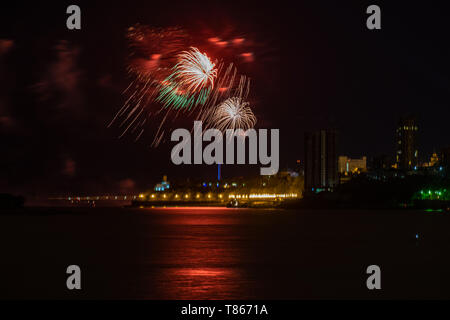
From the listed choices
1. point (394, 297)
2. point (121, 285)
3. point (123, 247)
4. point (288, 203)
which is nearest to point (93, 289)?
point (121, 285)

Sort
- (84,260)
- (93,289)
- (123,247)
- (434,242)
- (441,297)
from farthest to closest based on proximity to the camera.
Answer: (434,242) → (123,247) → (84,260) → (93,289) → (441,297)

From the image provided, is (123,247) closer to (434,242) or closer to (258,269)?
(258,269)

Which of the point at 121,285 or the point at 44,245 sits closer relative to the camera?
the point at 121,285

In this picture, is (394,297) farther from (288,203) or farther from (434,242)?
(288,203)

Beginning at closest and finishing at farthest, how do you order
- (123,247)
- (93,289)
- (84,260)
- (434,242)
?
(93,289)
(84,260)
(123,247)
(434,242)
